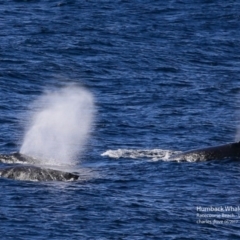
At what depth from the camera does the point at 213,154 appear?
6525 cm

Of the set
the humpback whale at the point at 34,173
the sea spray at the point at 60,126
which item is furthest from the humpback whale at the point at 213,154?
the humpback whale at the point at 34,173

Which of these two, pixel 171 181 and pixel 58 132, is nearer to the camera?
pixel 171 181

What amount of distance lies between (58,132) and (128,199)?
17.8m

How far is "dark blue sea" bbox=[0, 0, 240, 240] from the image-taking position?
54.5 m

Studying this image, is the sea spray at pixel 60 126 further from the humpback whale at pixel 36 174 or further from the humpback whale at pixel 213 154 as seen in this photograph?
the humpback whale at pixel 213 154

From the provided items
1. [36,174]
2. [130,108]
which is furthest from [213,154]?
[130,108]

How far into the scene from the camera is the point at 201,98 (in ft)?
280

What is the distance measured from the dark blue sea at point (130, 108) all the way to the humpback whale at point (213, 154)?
62 centimetres

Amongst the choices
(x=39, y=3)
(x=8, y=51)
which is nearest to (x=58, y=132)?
(x=8, y=51)

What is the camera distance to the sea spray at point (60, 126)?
68.9 m

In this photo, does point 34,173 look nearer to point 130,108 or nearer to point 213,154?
point 213,154

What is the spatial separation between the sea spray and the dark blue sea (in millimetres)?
622

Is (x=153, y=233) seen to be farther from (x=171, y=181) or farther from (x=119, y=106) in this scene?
(x=119, y=106)

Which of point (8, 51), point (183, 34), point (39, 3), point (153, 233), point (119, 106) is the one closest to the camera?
point (153, 233)
